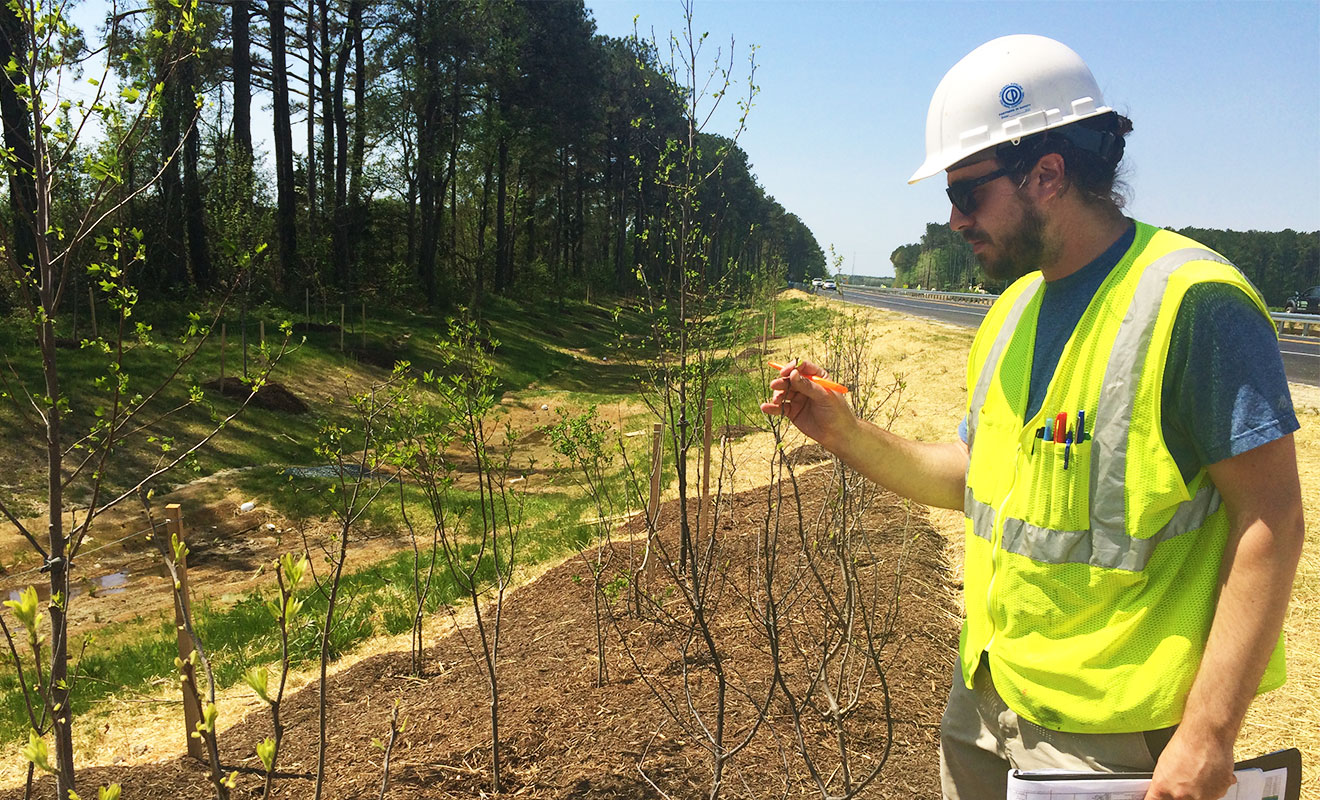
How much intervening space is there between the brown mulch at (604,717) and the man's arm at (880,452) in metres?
1.04

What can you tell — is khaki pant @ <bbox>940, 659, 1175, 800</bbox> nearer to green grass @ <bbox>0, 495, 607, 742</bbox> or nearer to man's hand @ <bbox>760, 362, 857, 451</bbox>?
man's hand @ <bbox>760, 362, 857, 451</bbox>

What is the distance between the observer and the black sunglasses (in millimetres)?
1732

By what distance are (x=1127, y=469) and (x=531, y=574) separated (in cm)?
645

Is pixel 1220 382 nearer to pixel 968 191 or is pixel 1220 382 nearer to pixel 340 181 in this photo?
pixel 968 191

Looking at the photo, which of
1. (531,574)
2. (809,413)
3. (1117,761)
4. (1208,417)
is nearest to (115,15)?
(809,413)

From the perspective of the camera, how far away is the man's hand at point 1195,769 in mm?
1357

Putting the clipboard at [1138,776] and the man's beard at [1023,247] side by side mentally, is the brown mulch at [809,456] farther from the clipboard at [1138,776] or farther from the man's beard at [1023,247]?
the clipboard at [1138,776]

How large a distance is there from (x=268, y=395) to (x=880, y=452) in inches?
546

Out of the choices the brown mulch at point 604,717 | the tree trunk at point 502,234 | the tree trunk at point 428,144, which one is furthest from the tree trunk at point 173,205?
the brown mulch at point 604,717

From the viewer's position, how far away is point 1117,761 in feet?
4.99

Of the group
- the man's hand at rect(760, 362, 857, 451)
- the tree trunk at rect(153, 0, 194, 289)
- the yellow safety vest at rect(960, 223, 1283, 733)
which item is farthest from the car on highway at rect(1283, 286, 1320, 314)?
the yellow safety vest at rect(960, 223, 1283, 733)

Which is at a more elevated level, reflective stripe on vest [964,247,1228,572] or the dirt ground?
reflective stripe on vest [964,247,1228,572]

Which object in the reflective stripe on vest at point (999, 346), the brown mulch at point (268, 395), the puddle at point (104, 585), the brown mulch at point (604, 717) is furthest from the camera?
the brown mulch at point (268, 395)

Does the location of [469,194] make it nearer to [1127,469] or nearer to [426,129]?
[426,129]
